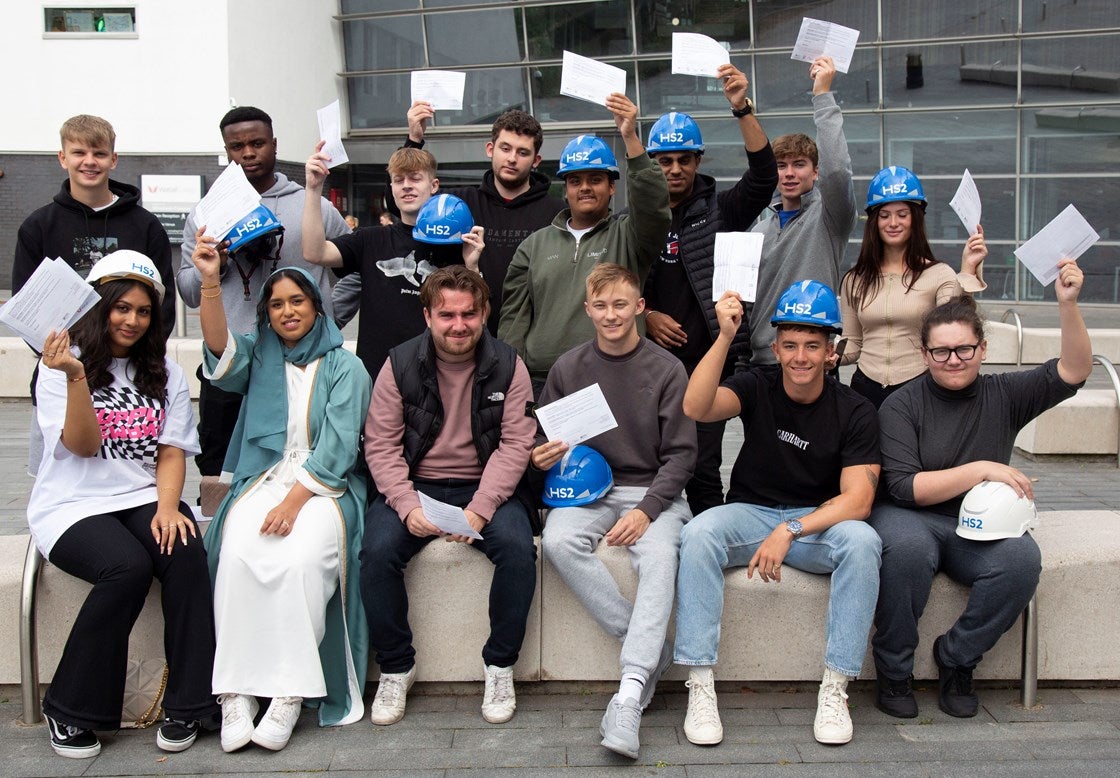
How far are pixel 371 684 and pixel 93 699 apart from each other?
104cm

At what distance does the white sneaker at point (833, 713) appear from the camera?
3804 millimetres

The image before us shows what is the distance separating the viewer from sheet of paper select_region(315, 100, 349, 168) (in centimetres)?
497

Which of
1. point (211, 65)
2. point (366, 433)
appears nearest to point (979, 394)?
point (366, 433)

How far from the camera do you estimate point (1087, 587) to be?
418 centimetres

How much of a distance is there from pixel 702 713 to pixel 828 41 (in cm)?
309

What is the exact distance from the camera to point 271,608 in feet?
13.0

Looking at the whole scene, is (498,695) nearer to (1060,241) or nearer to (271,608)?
(271,608)

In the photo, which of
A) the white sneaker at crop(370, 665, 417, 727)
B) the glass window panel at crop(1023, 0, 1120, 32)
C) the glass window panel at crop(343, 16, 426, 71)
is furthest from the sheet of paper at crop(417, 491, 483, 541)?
the glass window panel at crop(343, 16, 426, 71)

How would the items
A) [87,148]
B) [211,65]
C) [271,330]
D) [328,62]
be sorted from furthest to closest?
[328,62] < [211,65] < [87,148] < [271,330]

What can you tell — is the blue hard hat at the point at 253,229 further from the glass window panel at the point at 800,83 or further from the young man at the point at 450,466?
the glass window panel at the point at 800,83

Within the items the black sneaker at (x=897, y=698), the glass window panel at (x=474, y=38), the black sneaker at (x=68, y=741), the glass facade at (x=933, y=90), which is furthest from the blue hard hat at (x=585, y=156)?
the glass window panel at (x=474, y=38)

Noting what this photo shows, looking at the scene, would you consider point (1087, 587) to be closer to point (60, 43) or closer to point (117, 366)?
point (117, 366)

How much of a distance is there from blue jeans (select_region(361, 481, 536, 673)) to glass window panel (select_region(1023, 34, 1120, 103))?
1875 centimetres

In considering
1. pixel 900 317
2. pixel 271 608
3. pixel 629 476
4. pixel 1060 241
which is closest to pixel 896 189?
pixel 900 317
